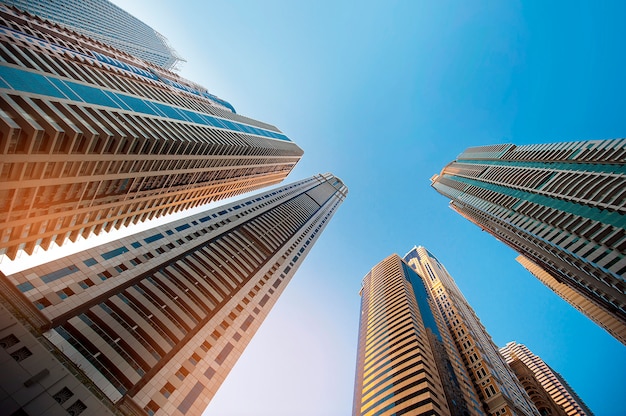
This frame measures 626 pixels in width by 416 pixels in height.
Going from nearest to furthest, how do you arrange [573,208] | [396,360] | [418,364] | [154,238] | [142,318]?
[142,318]
[154,238]
[573,208]
[418,364]
[396,360]

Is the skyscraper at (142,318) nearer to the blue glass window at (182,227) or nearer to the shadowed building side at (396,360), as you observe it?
the blue glass window at (182,227)

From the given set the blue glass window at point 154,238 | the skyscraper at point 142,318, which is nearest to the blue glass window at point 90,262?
the skyscraper at point 142,318

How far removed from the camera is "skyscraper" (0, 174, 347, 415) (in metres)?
23.6

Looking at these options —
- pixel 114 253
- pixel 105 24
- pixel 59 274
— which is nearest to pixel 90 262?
pixel 114 253

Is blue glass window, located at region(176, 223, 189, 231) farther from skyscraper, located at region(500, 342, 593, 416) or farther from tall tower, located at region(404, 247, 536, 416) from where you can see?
skyscraper, located at region(500, 342, 593, 416)

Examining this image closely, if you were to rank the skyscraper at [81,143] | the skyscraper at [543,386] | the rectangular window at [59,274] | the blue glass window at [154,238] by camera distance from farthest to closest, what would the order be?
the skyscraper at [543,386] < the blue glass window at [154,238] < the rectangular window at [59,274] < the skyscraper at [81,143]

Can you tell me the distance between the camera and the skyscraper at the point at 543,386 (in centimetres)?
10331

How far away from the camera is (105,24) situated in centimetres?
12275

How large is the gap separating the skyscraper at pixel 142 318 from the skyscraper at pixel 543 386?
99823 mm

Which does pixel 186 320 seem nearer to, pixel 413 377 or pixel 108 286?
pixel 108 286

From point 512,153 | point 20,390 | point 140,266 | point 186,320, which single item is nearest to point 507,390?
point 512,153

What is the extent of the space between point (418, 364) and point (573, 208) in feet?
135

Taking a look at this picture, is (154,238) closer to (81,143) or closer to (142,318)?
(142,318)

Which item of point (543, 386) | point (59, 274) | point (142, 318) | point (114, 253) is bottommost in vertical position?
point (543, 386)
